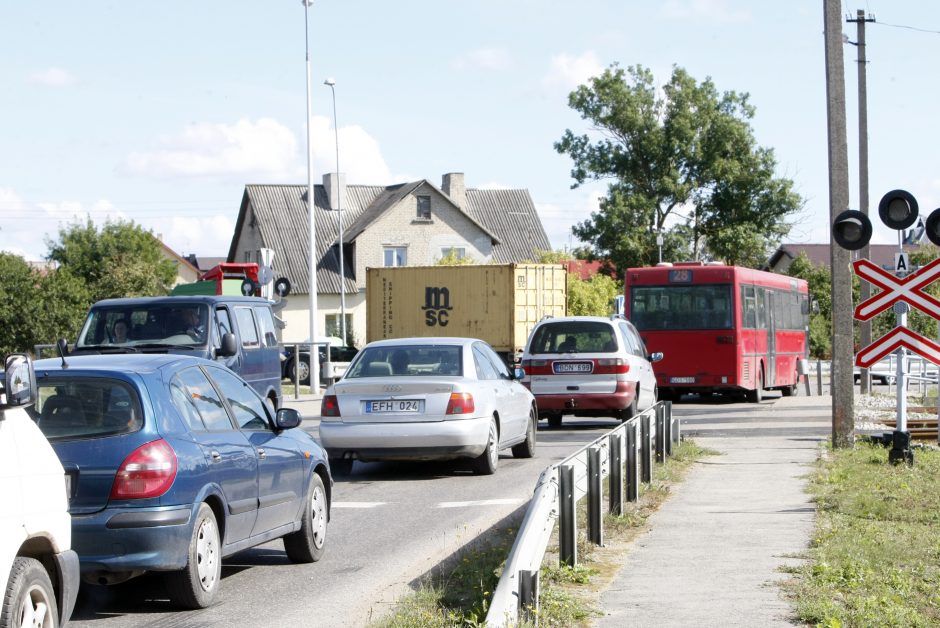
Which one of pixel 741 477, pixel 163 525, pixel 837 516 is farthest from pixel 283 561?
pixel 741 477

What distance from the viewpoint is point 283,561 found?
9906 millimetres

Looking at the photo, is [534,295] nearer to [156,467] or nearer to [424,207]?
[156,467]

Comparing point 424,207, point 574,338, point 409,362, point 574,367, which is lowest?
point 574,367

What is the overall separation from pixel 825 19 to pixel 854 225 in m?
3.66

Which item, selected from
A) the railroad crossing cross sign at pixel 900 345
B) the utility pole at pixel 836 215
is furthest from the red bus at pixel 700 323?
the railroad crossing cross sign at pixel 900 345

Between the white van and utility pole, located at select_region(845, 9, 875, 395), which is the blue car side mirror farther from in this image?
utility pole, located at select_region(845, 9, 875, 395)

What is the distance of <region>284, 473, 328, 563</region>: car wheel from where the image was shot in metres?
9.66

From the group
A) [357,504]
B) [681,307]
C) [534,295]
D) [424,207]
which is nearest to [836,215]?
[357,504]

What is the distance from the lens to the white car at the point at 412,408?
579 inches

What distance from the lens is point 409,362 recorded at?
1532cm

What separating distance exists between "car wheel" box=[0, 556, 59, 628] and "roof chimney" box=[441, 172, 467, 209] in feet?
236

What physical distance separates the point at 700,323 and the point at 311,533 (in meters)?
21.1

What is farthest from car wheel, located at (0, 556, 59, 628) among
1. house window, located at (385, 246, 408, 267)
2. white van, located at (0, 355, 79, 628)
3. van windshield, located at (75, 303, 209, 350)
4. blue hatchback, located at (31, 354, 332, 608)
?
house window, located at (385, 246, 408, 267)

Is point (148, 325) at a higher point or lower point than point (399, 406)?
higher
